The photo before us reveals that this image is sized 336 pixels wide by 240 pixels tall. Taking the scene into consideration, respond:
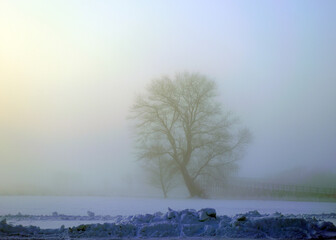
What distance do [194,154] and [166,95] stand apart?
300 centimetres

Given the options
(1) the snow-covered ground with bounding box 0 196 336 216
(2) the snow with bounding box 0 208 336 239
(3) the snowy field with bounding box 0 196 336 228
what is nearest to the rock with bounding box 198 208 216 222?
(2) the snow with bounding box 0 208 336 239

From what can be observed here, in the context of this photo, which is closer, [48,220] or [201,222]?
[201,222]

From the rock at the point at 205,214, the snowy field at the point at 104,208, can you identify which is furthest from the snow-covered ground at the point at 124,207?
the rock at the point at 205,214

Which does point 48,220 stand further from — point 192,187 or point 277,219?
point 192,187

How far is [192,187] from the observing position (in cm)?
1723

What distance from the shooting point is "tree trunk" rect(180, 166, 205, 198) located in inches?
677

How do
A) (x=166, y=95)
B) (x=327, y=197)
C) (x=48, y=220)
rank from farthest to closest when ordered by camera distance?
(x=166, y=95)
(x=327, y=197)
(x=48, y=220)

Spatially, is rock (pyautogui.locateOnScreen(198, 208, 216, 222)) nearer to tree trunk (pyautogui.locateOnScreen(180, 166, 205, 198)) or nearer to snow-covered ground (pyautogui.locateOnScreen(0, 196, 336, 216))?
snow-covered ground (pyautogui.locateOnScreen(0, 196, 336, 216))

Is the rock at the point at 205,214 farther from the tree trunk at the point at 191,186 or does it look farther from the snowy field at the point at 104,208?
the tree trunk at the point at 191,186

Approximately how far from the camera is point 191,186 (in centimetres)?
1725

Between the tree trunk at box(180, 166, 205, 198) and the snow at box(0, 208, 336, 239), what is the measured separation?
33.4ft

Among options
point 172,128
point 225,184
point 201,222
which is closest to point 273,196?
point 225,184

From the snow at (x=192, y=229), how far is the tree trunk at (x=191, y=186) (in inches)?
400

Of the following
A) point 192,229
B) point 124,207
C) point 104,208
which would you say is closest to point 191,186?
point 124,207
